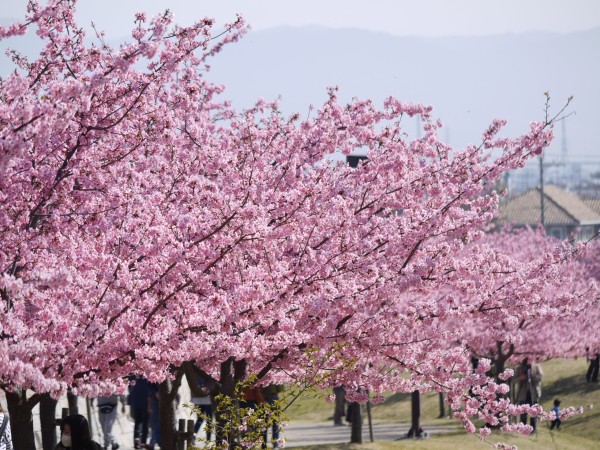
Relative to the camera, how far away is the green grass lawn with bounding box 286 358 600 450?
84.4 feet

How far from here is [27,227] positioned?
10.8m

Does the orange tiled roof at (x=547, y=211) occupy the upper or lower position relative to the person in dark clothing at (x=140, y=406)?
upper

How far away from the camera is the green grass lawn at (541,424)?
84.4ft

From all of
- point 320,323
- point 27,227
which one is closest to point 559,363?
point 320,323

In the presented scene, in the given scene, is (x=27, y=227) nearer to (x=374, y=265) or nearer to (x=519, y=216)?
(x=374, y=265)

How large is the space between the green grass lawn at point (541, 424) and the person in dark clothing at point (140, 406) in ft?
8.85

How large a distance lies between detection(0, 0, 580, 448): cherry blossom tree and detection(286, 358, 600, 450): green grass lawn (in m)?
5.56

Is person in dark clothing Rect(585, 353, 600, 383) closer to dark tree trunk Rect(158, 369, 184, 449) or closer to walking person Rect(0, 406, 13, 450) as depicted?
dark tree trunk Rect(158, 369, 184, 449)

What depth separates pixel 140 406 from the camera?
1939 cm

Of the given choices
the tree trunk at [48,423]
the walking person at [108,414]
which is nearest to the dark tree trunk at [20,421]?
the tree trunk at [48,423]

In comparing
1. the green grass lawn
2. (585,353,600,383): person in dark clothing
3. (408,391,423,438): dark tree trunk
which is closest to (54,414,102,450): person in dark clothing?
the green grass lawn

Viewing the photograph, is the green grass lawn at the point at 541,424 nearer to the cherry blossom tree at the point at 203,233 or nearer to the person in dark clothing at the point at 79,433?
the cherry blossom tree at the point at 203,233

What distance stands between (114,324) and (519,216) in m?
93.3

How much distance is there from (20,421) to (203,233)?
11.5 feet
